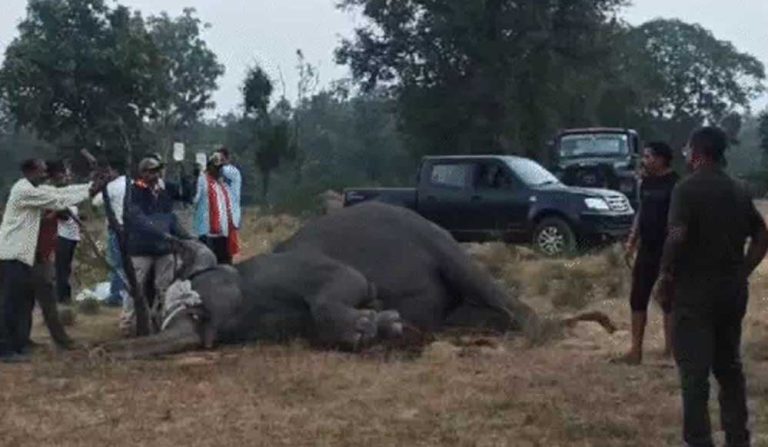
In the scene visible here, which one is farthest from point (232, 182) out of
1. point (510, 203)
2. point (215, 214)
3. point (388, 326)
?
point (510, 203)

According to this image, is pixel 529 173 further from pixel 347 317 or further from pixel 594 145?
pixel 347 317

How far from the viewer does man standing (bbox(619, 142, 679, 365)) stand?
10773 mm

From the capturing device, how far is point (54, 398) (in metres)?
9.75

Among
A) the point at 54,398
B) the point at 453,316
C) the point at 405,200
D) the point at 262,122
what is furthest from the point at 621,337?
the point at 262,122

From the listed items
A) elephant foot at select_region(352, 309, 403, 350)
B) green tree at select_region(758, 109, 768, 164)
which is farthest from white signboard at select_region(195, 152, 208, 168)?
green tree at select_region(758, 109, 768, 164)

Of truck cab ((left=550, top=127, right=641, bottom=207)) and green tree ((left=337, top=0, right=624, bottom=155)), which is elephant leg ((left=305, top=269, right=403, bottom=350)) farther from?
green tree ((left=337, top=0, right=624, bottom=155))

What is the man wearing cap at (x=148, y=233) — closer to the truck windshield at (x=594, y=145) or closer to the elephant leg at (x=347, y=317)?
the elephant leg at (x=347, y=317)

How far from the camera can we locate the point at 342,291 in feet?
38.1

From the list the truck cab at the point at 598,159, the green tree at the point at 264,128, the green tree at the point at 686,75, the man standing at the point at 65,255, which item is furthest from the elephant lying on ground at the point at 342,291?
the green tree at the point at 686,75

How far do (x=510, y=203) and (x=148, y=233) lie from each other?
35.6 feet

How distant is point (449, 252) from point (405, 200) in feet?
35.9

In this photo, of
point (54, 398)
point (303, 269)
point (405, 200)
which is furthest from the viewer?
point (405, 200)

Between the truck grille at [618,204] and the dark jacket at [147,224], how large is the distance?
427 inches

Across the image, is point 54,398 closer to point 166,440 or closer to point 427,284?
point 166,440
